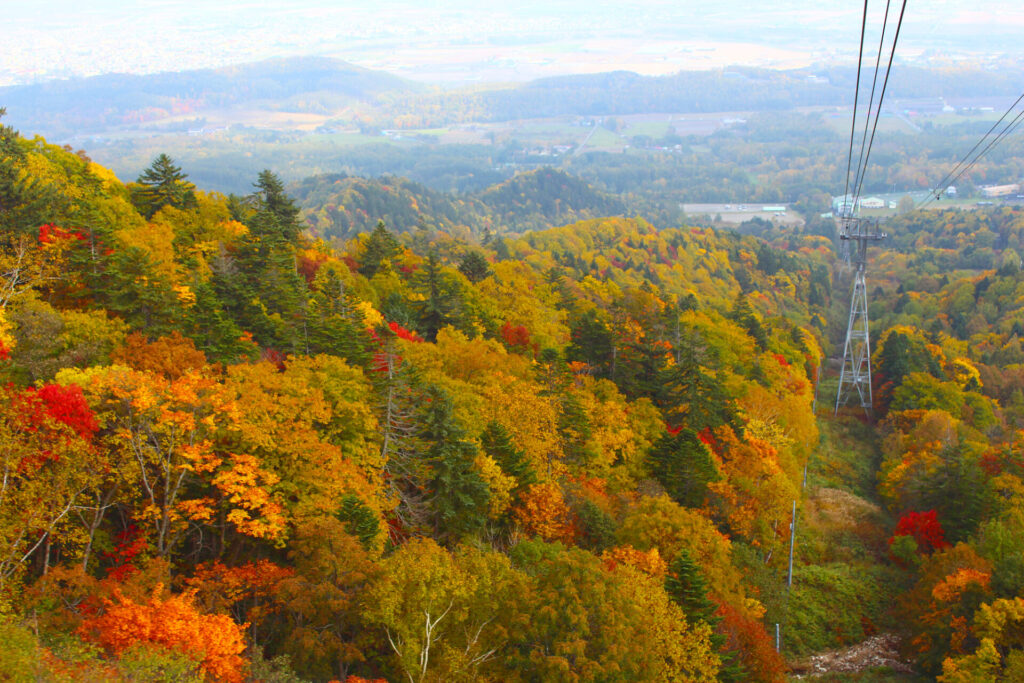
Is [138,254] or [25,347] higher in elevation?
[138,254]

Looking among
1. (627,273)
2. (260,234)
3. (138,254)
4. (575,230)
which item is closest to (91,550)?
(138,254)

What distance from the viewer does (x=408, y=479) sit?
32.5 meters

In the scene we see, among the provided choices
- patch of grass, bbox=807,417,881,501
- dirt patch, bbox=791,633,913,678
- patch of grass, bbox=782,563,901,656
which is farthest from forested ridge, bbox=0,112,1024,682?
dirt patch, bbox=791,633,913,678

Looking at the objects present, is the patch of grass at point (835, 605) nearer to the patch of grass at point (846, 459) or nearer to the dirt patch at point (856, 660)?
the dirt patch at point (856, 660)

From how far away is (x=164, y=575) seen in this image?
2223cm

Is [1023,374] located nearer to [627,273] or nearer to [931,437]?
[931,437]

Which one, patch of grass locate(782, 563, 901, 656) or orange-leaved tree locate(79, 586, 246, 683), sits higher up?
orange-leaved tree locate(79, 586, 246, 683)

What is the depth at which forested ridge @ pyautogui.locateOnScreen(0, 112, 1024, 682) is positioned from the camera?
22.0m

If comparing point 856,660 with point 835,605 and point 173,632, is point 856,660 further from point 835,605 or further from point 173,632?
point 173,632

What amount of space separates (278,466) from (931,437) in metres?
49.3

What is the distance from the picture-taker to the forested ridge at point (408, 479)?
22.0 metres

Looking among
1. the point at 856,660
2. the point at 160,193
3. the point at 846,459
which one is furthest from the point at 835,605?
the point at 160,193

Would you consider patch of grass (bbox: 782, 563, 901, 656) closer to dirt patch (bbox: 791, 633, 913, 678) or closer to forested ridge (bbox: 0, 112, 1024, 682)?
forested ridge (bbox: 0, 112, 1024, 682)

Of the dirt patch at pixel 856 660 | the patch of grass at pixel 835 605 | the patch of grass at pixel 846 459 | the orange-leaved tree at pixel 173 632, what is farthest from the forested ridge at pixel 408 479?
the dirt patch at pixel 856 660
